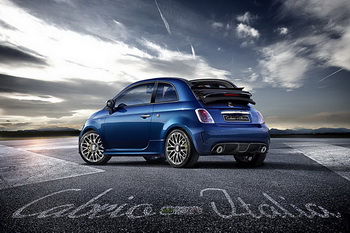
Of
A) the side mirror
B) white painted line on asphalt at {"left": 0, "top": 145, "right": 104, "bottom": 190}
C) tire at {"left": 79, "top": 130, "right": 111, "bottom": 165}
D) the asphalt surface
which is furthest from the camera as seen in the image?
tire at {"left": 79, "top": 130, "right": 111, "bottom": 165}

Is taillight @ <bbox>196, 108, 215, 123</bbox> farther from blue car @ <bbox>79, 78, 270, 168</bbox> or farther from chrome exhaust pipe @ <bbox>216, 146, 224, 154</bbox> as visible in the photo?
chrome exhaust pipe @ <bbox>216, 146, 224, 154</bbox>

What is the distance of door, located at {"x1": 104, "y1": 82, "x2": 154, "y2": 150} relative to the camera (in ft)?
26.3

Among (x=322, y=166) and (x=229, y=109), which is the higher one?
(x=229, y=109)

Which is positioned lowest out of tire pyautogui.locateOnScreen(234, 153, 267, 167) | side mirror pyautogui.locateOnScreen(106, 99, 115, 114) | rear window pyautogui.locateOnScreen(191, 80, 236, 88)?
tire pyautogui.locateOnScreen(234, 153, 267, 167)

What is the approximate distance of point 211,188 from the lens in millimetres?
5312

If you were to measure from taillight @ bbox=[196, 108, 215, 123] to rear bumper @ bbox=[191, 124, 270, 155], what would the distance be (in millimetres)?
106

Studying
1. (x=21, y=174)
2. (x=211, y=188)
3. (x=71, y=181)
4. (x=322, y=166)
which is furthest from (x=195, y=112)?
(x=21, y=174)

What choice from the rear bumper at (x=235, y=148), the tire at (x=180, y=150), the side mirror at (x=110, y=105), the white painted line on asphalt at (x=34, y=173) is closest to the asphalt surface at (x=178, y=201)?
the white painted line on asphalt at (x=34, y=173)

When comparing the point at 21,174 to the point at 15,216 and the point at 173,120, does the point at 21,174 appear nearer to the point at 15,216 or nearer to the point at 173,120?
the point at 173,120

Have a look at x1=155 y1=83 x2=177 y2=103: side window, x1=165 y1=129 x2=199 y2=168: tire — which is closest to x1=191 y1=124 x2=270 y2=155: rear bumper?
x1=165 y1=129 x2=199 y2=168: tire

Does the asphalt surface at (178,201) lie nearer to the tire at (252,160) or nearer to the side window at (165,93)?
the tire at (252,160)

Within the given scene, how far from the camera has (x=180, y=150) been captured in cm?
737

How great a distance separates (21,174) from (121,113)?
254cm

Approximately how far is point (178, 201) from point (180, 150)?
294cm
